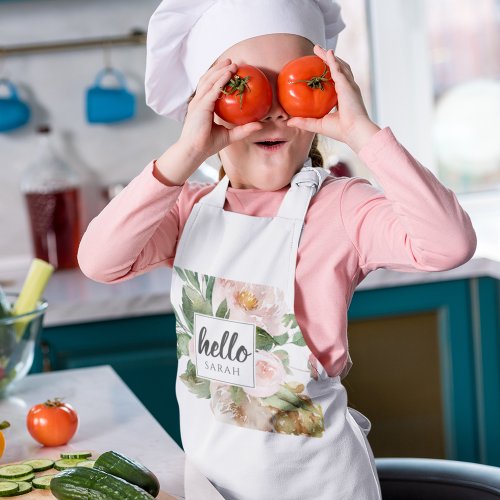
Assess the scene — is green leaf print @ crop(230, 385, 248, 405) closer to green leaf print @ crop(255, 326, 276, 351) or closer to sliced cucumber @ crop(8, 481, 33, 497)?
green leaf print @ crop(255, 326, 276, 351)

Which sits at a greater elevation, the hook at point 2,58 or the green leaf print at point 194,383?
the hook at point 2,58

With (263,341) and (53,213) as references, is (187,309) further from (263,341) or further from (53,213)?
(53,213)

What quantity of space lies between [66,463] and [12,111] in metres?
1.58

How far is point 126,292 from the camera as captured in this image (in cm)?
227

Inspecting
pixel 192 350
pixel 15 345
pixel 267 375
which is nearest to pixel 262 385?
pixel 267 375

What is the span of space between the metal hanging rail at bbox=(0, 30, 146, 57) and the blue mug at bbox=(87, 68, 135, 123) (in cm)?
13

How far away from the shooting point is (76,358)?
7.42 feet

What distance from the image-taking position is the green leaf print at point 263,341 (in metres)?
1.23

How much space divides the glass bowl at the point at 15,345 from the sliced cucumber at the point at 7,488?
502mm

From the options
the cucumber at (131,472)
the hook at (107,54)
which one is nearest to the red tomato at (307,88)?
the cucumber at (131,472)

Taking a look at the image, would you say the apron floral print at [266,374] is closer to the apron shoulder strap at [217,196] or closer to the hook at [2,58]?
the apron shoulder strap at [217,196]

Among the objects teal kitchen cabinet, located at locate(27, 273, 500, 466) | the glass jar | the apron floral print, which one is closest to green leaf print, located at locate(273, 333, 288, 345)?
the apron floral print

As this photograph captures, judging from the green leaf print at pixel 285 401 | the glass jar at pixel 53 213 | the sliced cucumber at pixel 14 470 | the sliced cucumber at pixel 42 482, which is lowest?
the glass jar at pixel 53 213

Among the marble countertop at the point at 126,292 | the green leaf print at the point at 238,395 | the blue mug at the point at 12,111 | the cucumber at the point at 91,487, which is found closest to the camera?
the cucumber at the point at 91,487
